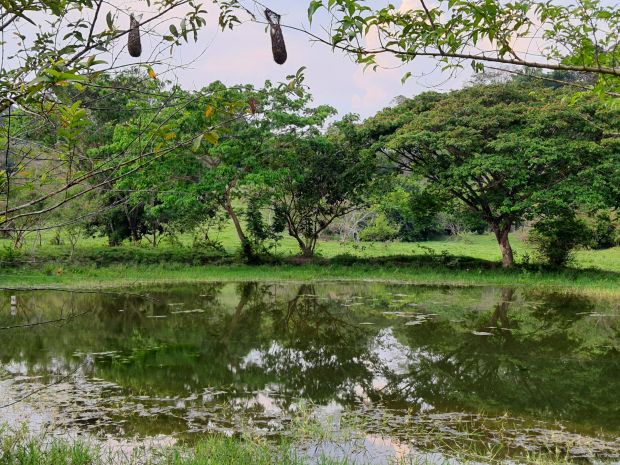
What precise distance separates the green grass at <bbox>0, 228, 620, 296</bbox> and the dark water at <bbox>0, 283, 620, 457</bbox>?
107 inches

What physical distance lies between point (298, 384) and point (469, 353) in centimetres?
307

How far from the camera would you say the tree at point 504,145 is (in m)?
16.8

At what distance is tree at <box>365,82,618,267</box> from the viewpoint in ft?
55.0

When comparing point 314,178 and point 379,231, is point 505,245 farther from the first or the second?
point 379,231

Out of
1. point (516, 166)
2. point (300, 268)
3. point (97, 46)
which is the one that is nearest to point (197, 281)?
point (300, 268)

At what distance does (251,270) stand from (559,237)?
9879 mm

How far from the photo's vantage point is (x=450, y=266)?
2039 centimetres

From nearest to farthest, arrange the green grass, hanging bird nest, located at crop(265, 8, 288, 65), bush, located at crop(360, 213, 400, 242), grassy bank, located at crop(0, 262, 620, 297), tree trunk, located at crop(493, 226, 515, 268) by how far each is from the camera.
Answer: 1. hanging bird nest, located at crop(265, 8, 288, 65)
2. grassy bank, located at crop(0, 262, 620, 297)
3. the green grass
4. tree trunk, located at crop(493, 226, 515, 268)
5. bush, located at crop(360, 213, 400, 242)

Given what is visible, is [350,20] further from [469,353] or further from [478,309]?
[478,309]

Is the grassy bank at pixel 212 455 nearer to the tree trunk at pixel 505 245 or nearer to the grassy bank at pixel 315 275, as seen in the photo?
the grassy bank at pixel 315 275

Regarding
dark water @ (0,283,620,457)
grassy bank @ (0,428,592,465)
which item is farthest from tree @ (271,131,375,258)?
grassy bank @ (0,428,592,465)

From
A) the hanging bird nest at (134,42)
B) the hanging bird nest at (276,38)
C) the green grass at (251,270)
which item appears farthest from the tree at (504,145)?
the hanging bird nest at (134,42)

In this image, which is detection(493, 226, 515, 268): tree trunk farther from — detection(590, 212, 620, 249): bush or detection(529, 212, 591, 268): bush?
detection(590, 212, 620, 249): bush

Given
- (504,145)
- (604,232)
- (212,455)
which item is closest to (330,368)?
(212,455)
